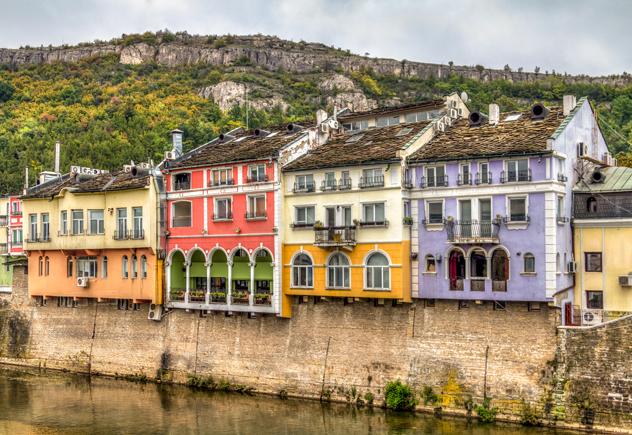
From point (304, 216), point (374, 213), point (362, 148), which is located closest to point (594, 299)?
point (374, 213)

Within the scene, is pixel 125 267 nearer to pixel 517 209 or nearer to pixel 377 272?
pixel 377 272

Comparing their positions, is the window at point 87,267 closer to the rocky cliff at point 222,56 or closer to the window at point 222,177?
the window at point 222,177

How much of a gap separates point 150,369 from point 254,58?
413 ft

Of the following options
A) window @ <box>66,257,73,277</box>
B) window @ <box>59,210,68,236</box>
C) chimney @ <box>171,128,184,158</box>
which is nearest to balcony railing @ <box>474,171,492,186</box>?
chimney @ <box>171,128,184,158</box>

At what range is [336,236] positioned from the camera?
46.9m

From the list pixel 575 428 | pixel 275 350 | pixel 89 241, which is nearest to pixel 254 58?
pixel 89 241

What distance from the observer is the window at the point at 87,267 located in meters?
60.5

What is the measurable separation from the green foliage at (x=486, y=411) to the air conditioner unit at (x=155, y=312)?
2402 centimetres

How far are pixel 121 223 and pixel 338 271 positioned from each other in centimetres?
1870

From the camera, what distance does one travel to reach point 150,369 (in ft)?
184

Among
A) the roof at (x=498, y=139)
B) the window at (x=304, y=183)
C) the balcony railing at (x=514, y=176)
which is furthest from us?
the window at (x=304, y=183)

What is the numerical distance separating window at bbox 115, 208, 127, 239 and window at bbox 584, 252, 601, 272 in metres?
31.3

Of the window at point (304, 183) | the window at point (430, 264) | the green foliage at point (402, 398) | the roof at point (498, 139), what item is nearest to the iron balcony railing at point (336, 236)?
the window at point (304, 183)

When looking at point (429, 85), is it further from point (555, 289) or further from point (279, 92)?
point (555, 289)
